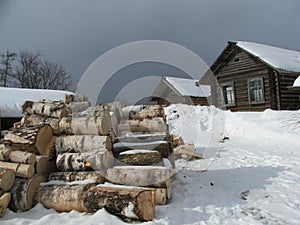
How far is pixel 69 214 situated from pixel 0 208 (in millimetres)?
1025

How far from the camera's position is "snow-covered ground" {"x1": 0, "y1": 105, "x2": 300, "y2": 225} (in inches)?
144

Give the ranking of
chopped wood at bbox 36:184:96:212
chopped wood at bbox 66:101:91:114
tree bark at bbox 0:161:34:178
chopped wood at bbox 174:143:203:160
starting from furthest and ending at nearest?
chopped wood at bbox 174:143:203:160, chopped wood at bbox 66:101:91:114, tree bark at bbox 0:161:34:178, chopped wood at bbox 36:184:96:212

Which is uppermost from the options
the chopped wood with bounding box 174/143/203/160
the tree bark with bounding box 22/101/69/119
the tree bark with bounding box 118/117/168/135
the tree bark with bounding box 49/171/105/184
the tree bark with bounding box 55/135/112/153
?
the tree bark with bounding box 22/101/69/119

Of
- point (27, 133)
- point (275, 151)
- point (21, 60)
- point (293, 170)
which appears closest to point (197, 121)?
point (275, 151)

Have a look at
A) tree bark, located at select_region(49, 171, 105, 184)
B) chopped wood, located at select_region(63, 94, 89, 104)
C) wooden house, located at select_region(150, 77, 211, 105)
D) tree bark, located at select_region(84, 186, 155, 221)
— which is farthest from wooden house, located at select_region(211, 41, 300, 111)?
tree bark, located at select_region(84, 186, 155, 221)

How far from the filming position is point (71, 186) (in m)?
4.16

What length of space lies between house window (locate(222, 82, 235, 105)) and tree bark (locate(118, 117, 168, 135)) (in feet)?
43.9

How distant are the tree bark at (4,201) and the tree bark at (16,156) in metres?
0.56

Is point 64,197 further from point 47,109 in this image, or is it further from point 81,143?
point 47,109

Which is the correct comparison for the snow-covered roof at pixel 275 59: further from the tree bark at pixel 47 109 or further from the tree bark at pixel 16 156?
the tree bark at pixel 16 156

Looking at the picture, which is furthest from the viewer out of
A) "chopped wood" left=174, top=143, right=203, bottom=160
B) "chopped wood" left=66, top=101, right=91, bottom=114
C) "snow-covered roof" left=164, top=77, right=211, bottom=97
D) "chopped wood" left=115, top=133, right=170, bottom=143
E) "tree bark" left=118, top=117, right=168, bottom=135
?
"snow-covered roof" left=164, top=77, right=211, bottom=97

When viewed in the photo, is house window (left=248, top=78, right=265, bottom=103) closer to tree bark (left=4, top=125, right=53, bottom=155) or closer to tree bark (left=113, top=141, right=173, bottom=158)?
tree bark (left=113, top=141, right=173, bottom=158)

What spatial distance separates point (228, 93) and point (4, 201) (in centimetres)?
1681

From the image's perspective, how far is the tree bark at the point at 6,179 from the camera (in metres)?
4.03
